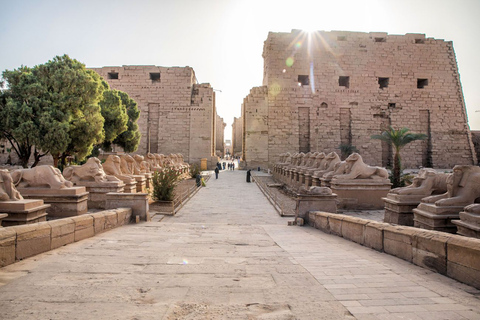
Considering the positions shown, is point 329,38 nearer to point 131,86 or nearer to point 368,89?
A: point 368,89

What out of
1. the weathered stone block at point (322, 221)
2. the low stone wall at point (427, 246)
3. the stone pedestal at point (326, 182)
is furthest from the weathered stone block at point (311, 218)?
the stone pedestal at point (326, 182)

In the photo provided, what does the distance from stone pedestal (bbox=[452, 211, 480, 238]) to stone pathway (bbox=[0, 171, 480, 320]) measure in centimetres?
91

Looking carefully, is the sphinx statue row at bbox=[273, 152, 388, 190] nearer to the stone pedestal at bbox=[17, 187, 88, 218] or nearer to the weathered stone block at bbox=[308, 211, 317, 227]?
the weathered stone block at bbox=[308, 211, 317, 227]

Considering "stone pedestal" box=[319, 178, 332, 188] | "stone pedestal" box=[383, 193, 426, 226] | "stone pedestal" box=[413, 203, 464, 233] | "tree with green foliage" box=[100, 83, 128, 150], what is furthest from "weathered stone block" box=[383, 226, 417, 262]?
"tree with green foliage" box=[100, 83, 128, 150]

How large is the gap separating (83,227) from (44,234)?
74 centimetres

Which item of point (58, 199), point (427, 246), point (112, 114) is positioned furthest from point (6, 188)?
point (112, 114)

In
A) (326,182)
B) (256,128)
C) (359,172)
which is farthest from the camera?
(256,128)

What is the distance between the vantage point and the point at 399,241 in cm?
320

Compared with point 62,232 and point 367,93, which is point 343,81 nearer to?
point 367,93

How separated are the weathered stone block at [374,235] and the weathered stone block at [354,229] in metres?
0.10

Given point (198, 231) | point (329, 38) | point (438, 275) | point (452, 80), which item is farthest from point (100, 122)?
point (452, 80)

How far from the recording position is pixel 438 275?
8.58 feet

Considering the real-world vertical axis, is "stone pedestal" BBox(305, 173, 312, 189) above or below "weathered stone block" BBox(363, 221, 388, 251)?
above

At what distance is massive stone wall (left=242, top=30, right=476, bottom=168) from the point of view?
74.4ft
